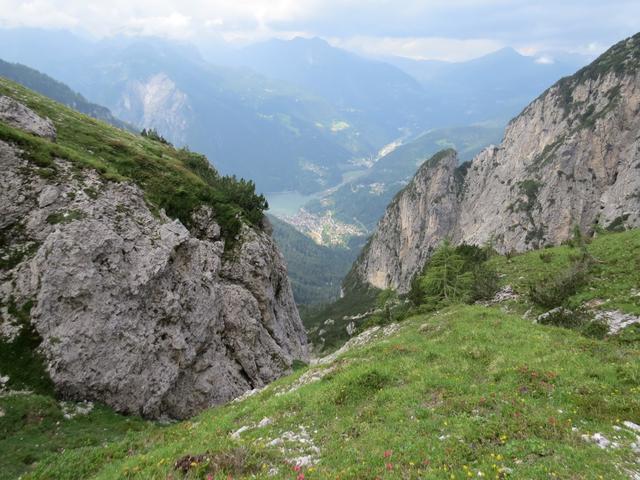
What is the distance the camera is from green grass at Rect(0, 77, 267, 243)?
35.8 m

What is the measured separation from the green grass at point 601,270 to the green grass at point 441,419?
7092mm

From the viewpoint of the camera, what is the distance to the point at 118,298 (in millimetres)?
29812

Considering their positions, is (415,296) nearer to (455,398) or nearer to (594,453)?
(455,398)

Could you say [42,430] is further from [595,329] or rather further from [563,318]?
[595,329]

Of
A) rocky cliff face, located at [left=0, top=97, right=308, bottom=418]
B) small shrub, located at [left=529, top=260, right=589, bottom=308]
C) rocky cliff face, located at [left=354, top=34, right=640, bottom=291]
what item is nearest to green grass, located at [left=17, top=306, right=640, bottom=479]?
small shrub, located at [left=529, top=260, right=589, bottom=308]

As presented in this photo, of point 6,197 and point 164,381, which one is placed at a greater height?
point 6,197

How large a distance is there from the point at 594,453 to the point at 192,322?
1184 inches

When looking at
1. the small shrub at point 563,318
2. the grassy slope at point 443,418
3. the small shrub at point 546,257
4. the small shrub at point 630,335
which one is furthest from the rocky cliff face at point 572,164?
the grassy slope at point 443,418

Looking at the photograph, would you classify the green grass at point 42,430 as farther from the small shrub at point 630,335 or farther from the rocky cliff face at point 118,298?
the small shrub at point 630,335

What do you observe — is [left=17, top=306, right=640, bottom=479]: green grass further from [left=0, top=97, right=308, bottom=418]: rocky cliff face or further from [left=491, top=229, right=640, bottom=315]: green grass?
[left=0, top=97, right=308, bottom=418]: rocky cliff face

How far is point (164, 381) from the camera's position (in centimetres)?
3009

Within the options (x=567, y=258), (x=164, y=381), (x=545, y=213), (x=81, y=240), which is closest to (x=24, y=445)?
(x=164, y=381)

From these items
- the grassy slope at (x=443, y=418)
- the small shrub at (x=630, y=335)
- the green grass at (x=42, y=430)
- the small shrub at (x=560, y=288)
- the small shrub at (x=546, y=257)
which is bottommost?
the green grass at (x=42, y=430)

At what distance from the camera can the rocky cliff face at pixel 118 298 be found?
27094mm
